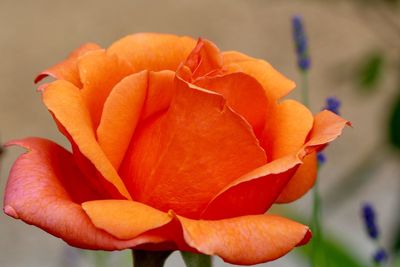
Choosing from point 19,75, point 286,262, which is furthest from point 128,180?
point 19,75

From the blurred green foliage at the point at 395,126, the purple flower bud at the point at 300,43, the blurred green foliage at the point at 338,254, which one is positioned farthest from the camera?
the blurred green foliage at the point at 395,126

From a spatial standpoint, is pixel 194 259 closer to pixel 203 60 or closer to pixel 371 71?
pixel 203 60

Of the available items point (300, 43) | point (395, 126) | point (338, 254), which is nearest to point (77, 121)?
point (300, 43)

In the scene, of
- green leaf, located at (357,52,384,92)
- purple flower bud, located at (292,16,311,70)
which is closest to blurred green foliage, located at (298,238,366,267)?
purple flower bud, located at (292,16,311,70)

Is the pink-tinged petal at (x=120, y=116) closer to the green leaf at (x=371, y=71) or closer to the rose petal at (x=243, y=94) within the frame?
the rose petal at (x=243, y=94)

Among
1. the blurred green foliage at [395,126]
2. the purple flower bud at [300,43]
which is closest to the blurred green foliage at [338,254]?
the purple flower bud at [300,43]

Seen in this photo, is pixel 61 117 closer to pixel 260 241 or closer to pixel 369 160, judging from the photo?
pixel 260 241
